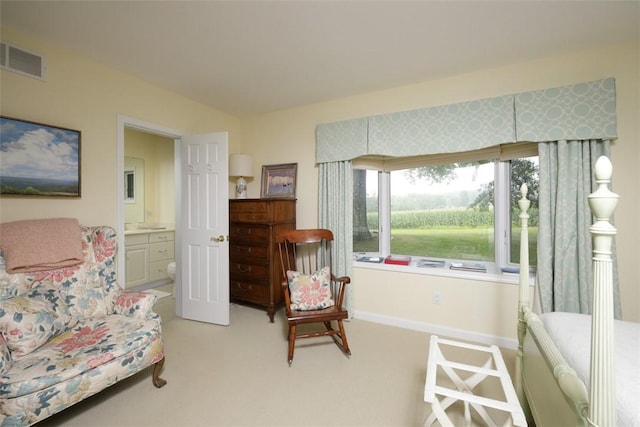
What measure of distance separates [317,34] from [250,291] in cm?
273

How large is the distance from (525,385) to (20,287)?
3.23m

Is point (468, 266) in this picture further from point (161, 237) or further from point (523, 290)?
point (161, 237)

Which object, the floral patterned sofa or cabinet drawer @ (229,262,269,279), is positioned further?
cabinet drawer @ (229,262,269,279)

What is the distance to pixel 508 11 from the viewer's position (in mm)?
1825

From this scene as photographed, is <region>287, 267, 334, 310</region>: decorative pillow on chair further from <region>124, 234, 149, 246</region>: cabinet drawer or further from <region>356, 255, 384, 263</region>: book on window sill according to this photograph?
<region>124, 234, 149, 246</region>: cabinet drawer

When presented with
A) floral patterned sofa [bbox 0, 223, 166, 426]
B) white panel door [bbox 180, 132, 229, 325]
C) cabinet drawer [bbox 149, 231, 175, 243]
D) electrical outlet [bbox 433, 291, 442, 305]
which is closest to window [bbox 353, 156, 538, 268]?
electrical outlet [bbox 433, 291, 442, 305]

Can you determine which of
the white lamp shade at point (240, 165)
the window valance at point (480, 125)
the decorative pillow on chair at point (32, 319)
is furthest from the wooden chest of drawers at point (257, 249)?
the decorative pillow on chair at point (32, 319)

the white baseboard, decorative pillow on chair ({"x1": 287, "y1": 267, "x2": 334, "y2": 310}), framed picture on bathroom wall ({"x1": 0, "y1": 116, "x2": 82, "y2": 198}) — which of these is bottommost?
the white baseboard

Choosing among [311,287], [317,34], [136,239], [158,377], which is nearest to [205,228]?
[311,287]

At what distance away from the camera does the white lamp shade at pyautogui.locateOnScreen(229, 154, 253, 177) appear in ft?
11.9

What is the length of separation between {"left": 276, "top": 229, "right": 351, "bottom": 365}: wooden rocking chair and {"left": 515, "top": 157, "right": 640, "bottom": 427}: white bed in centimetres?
131

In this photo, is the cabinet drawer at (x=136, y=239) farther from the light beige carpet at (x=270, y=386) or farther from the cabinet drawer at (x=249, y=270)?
the light beige carpet at (x=270, y=386)

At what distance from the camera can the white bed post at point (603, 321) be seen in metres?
0.75

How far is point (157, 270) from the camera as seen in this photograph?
14.6 ft
